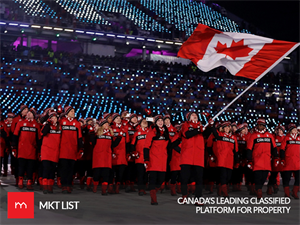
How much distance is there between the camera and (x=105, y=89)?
2597 centimetres

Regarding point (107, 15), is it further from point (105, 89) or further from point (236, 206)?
point (236, 206)

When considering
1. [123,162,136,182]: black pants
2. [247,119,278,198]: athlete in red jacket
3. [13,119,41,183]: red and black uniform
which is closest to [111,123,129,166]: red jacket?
[123,162,136,182]: black pants

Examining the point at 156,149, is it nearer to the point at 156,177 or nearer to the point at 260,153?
the point at 156,177

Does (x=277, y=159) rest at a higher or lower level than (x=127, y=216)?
higher

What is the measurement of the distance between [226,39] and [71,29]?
27082 mm

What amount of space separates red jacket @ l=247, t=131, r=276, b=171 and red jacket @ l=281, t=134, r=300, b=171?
0.85 m

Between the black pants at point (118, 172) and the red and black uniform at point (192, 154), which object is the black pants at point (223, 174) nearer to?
the red and black uniform at point (192, 154)

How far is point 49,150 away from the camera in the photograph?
974 cm

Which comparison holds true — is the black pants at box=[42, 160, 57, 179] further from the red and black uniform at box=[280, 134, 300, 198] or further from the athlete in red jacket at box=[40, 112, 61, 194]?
Result: the red and black uniform at box=[280, 134, 300, 198]

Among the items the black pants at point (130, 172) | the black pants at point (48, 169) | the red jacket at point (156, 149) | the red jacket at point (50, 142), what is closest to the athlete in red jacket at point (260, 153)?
the red jacket at point (156, 149)

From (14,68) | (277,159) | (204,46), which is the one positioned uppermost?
(14,68)

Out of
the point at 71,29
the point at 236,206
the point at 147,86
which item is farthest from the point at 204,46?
the point at 71,29

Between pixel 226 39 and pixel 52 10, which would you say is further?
pixel 52 10

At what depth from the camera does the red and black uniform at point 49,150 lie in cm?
969
